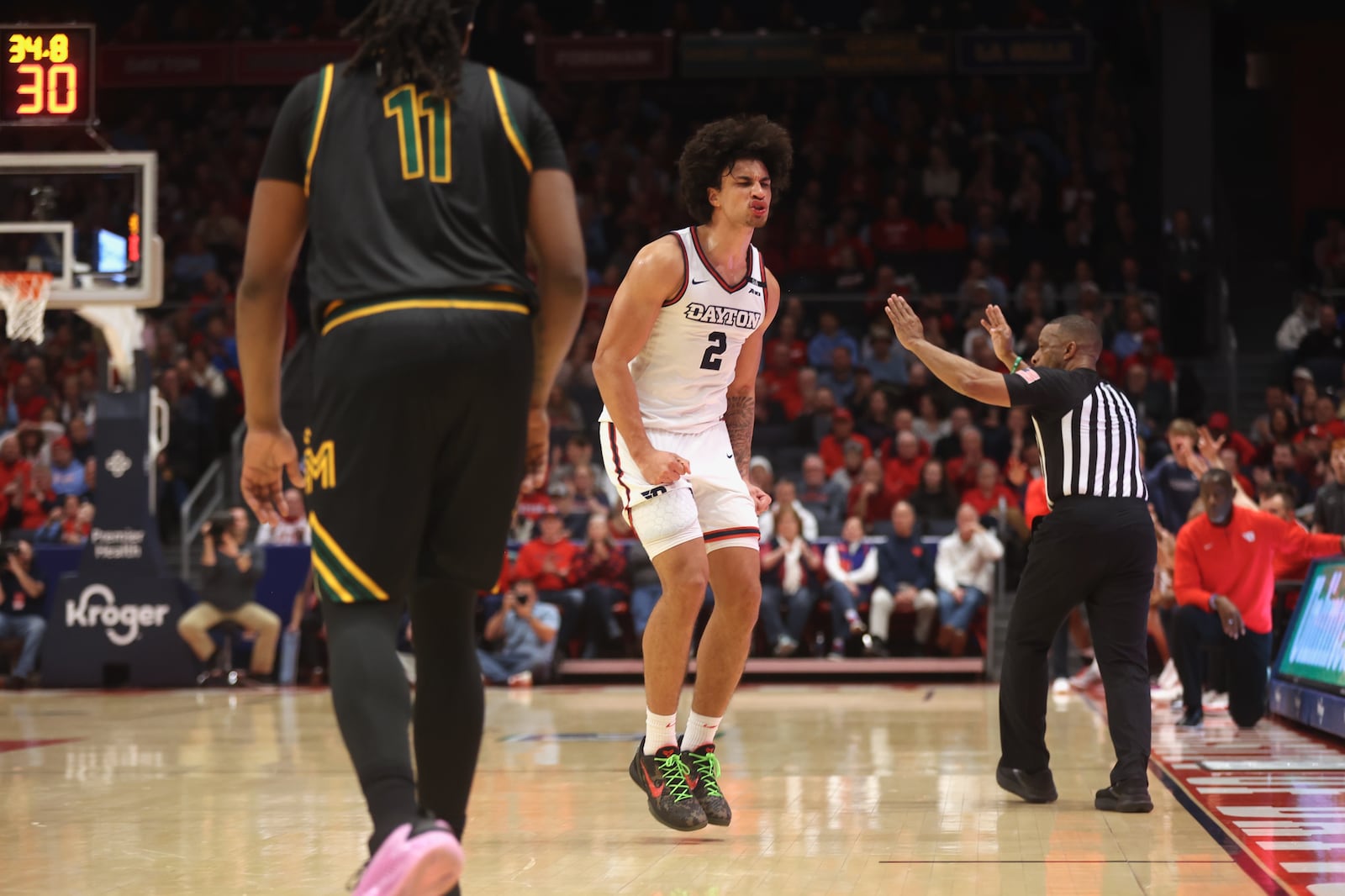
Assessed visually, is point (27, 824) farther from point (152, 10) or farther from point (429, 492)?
point (152, 10)

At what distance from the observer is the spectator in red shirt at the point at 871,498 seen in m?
14.2

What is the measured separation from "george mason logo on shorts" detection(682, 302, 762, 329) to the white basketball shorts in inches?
15.0

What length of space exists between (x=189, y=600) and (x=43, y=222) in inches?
130

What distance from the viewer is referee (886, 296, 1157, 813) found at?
5.97 m

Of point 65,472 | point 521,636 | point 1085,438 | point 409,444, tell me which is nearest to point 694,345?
point 1085,438

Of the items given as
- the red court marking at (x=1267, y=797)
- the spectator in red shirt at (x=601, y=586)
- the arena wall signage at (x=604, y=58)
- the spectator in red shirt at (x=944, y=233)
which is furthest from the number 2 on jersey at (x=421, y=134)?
the arena wall signage at (x=604, y=58)

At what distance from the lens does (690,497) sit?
206 inches

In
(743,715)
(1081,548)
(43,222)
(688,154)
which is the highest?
(43,222)

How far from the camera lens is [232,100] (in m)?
23.3

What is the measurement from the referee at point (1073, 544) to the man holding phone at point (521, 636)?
289 inches

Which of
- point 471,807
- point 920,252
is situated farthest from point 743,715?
Answer: point 920,252

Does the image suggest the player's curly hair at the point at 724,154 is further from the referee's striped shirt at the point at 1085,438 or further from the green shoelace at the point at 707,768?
the green shoelace at the point at 707,768

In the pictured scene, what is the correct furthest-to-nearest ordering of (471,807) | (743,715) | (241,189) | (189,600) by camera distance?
(241,189), (189,600), (743,715), (471,807)

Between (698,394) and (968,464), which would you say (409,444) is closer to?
(698,394)
